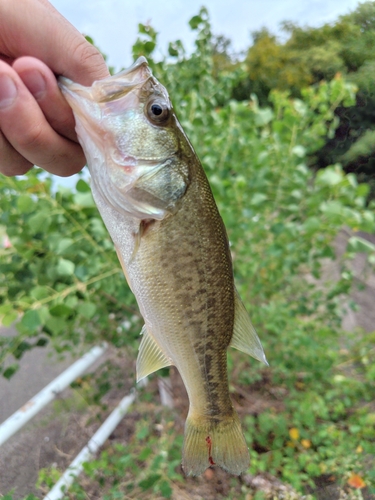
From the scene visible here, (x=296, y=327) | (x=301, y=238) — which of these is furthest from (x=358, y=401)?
(x=301, y=238)

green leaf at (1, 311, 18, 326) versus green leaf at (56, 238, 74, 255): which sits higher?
green leaf at (56, 238, 74, 255)

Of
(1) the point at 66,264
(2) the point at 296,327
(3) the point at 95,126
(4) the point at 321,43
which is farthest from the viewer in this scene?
(2) the point at 296,327

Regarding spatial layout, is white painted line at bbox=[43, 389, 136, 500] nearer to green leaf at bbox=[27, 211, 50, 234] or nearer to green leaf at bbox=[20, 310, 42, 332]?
green leaf at bbox=[20, 310, 42, 332]

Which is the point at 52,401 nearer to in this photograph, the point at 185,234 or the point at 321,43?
the point at 185,234

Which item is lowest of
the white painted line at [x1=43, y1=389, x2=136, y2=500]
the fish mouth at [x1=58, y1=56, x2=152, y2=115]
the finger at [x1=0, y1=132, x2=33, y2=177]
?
the white painted line at [x1=43, y1=389, x2=136, y2=500]

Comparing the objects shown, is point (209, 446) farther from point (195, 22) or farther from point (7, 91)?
point (195, 22)

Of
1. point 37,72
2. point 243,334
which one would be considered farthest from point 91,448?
point 37,72

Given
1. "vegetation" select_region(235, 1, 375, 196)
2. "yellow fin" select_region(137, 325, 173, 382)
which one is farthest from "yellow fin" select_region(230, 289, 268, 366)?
"vegetation" select_region(235, 1, 375, 196)
